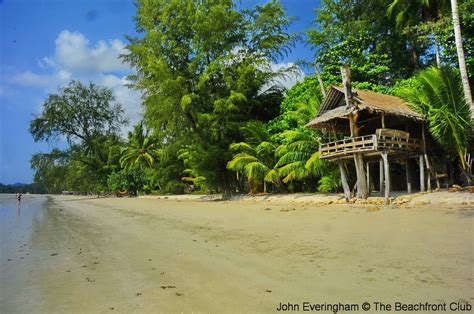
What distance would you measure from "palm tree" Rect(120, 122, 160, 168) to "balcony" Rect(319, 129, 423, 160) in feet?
85.2

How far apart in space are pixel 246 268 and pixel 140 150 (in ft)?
118

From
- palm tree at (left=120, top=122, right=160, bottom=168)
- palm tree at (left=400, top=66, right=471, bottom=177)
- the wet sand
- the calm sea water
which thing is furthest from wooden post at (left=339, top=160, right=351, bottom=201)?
palm tree at (left=120, top=122, right=160, bottom=168)

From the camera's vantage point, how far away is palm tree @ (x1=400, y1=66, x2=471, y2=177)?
14023mm

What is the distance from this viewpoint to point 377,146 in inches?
546

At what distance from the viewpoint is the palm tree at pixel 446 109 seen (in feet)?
46.0

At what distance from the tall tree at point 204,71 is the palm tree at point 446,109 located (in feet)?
30.0

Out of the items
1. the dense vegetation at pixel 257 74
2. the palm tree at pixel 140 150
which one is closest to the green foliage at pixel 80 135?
the palm tree at pixel 140 150

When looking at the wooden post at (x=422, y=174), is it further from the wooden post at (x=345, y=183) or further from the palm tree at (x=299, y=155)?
the palm tree at (x=299, y=155)

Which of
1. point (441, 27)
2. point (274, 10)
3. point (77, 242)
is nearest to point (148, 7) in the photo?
point (274, 10)

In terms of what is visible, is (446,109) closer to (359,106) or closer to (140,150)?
(359,106)

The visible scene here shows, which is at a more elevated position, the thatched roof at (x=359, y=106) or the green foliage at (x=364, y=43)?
the green foliage at (x=364, y=43)

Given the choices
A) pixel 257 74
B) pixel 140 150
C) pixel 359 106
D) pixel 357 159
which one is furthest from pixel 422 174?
pixel 140 150

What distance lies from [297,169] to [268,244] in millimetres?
11719

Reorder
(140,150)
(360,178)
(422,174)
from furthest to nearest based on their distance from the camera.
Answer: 1. (140,150)
2. (422,174)
3. (360,178)
